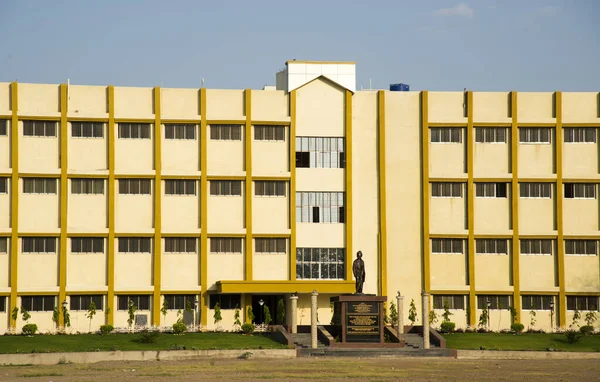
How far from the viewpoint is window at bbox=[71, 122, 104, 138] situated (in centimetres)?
7369

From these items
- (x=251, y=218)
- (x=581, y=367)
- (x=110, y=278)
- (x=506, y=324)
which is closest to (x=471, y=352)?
(x=581, y=367)

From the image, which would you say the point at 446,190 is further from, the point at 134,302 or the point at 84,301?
the point at 84,301

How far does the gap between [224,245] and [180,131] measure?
299 inches

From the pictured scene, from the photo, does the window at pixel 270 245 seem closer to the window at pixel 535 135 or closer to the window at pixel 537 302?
the window at pixel 537 302

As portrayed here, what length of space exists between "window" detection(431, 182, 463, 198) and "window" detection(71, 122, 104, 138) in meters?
21.3

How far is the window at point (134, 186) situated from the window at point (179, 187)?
1.17m

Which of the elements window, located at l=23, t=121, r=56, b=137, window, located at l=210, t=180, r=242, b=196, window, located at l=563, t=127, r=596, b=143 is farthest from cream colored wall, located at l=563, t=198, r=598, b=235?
window, located at l=23, t=121, r=56, b=137

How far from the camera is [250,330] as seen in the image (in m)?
70.3

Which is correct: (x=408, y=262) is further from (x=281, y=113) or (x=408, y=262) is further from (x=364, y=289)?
(x=281, y=113)

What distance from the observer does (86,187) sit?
73688 millimetres

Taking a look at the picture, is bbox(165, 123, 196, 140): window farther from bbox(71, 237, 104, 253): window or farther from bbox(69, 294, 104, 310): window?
bbox(69, 294, 104, 310): window

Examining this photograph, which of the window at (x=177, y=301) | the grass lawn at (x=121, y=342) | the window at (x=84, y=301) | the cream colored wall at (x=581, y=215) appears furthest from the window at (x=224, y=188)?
the cream colored wall at (x=581, y=215)

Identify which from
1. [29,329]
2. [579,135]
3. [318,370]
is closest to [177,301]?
[29,329]

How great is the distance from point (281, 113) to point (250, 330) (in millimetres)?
14222
